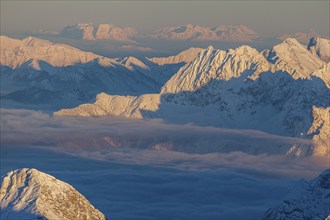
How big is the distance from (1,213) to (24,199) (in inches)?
137

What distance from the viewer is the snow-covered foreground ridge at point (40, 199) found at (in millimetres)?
125750

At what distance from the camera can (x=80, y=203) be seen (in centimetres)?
12925

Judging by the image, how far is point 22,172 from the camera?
441 feet

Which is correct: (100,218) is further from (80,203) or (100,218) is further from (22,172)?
(22,172)

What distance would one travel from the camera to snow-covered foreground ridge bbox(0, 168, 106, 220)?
12575 centimetres

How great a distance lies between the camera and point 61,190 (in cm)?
13012

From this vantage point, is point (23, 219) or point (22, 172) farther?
point (22, 172)

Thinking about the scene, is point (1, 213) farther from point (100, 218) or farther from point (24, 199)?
point (100, 218)

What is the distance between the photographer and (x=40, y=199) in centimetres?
12719

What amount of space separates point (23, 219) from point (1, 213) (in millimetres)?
4573

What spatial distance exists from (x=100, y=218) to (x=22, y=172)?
522 inches

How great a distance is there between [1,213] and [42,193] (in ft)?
17.8

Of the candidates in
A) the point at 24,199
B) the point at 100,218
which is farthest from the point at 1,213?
the point at 100,218

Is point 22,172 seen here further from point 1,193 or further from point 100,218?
point 100,218
